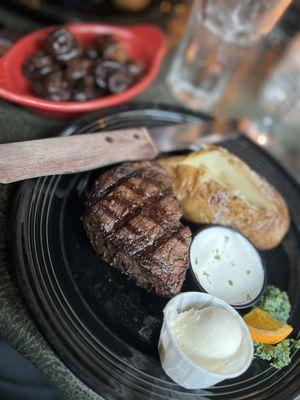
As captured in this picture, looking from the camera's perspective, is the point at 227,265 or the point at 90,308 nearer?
the point at 90,308

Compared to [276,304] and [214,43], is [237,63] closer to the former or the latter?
Result: [214,43]

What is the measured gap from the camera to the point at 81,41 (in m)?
2.31

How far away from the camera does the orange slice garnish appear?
4.91 ft

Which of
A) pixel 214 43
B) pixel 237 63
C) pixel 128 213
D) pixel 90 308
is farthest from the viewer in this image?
pixel 237 63

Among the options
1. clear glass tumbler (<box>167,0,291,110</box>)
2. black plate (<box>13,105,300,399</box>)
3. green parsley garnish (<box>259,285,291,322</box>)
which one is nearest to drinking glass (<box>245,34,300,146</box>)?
clear glass tumbler (<box>167,0,291,110</box>)

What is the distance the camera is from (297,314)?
171cm

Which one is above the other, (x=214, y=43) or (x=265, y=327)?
(x=214, y=43)

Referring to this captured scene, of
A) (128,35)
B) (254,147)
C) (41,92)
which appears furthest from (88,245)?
(128,35)

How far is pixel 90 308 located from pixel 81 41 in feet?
4.91

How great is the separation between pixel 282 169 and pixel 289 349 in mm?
923

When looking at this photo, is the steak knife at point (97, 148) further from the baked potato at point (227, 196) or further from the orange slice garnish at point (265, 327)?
the orange slice garnish at point (265, 327)

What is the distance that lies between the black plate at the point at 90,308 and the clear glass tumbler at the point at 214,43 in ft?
3.62

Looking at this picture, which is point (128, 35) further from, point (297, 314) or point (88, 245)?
point (297, 314)

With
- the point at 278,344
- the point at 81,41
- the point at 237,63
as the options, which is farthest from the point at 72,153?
the point at 237,63
